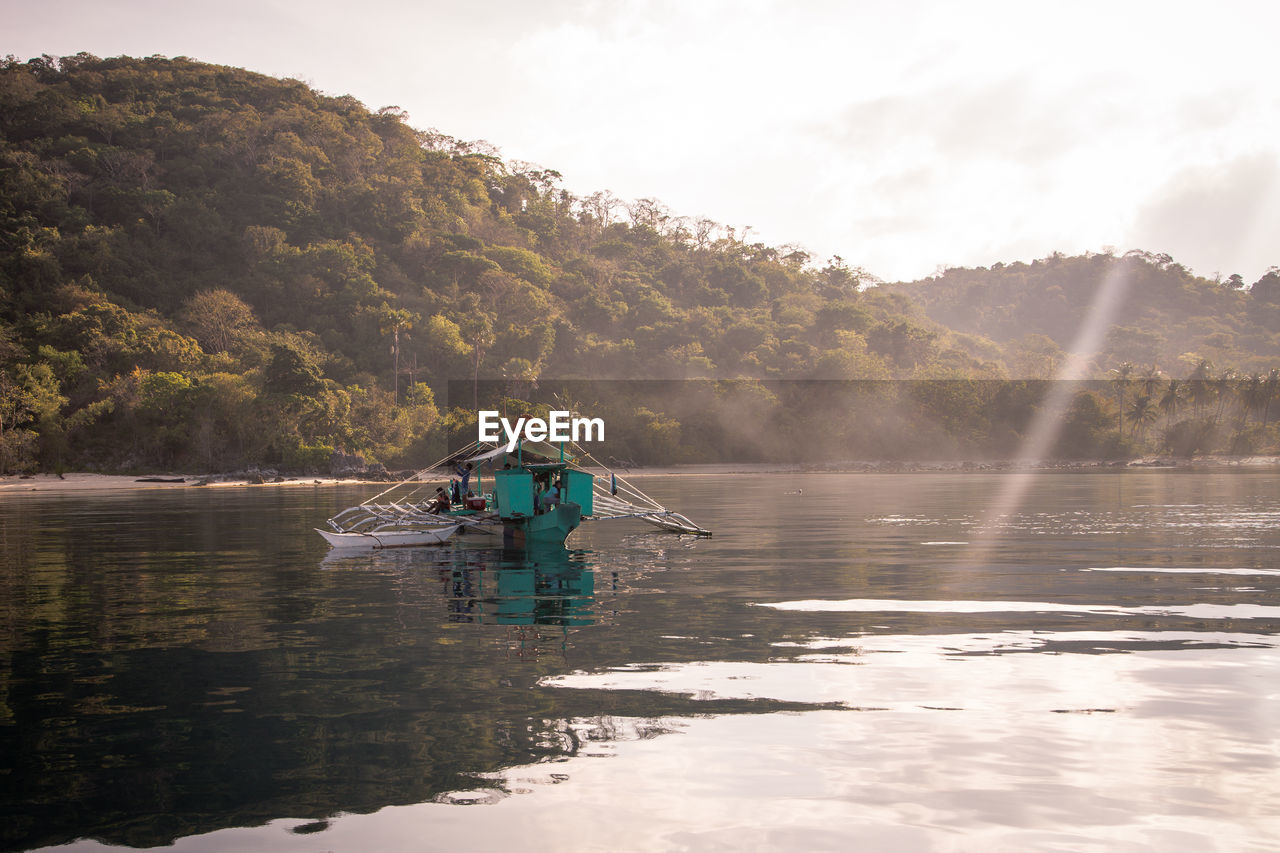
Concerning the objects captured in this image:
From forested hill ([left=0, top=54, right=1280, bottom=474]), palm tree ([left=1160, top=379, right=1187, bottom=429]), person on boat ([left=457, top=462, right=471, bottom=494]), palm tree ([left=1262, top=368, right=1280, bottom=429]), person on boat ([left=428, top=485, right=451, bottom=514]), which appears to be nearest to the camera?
person on boat ([left=428, top=485, right=451, bottom=514])

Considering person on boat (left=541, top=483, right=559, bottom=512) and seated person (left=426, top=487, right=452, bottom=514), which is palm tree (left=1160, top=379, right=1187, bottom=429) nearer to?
seated person (left=426, top=487, right=452, bottom=514)

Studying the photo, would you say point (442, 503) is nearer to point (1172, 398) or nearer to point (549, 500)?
point (549, 500)

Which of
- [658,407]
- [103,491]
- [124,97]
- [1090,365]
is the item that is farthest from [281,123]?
[1090,365]

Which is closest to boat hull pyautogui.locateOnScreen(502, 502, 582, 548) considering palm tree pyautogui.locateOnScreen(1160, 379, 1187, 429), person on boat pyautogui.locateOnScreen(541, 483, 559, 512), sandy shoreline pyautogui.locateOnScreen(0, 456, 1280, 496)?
person on boat pyautogui.locateOnScreen(541, 483, 559, 512)

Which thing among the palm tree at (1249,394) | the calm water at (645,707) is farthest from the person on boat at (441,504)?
the palm tree at (1249,394)

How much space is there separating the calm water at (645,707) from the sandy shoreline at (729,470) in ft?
206

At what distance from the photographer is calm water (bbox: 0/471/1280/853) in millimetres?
8664

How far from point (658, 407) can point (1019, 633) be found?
4837 inches

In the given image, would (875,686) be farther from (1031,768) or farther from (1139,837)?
(1139,837)

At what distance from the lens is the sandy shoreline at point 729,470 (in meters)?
84.1

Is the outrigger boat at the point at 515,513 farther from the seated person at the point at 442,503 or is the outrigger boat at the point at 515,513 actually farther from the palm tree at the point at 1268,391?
the palm tree at the point at 1268,391

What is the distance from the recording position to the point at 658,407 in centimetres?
13988

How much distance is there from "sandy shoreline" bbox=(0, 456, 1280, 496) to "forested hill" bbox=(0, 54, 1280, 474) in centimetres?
415

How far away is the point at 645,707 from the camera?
1234 cm
